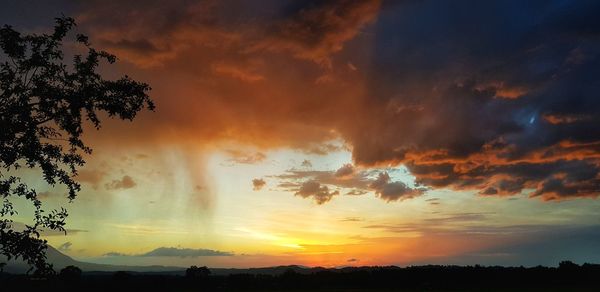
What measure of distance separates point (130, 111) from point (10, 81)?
19.0 ft

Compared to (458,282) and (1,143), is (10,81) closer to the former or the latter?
(1,143)

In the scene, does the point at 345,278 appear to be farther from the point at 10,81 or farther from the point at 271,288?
the point at 10,81

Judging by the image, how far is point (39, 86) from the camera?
21.7 metres

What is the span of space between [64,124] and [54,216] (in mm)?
4868

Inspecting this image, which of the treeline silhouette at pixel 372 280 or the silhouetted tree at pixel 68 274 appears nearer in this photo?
the silhouetted tree at pixel 68 274

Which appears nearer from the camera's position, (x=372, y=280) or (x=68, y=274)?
(x=68, y=274)

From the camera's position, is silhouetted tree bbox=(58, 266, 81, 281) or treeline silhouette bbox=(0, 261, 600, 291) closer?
silhouetted tree bbox=(58, 266, 81, 281)

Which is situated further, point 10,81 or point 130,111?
point 130,111

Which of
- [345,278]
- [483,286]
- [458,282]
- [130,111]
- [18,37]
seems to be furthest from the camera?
[345,278]

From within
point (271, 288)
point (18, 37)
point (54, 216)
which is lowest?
point (271, 288)

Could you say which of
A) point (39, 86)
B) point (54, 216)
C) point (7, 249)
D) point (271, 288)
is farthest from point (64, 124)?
point (271, 288)

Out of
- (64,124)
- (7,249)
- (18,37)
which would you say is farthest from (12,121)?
(7,249)

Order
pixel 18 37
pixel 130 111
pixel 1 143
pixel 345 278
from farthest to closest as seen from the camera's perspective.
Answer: pixel 345 278 → pixel 130 111 → pixel 18 37 → pixel 1 143

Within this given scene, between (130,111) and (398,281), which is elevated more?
(130,111)
